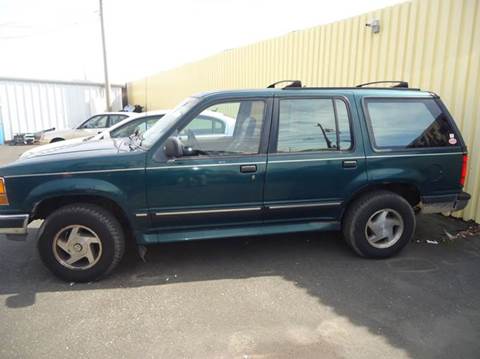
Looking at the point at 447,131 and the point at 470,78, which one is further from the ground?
the point at 470,78

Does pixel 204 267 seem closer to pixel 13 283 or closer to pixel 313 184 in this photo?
pixel 313 184

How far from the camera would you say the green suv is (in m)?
3.46

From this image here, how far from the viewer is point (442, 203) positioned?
4160mm

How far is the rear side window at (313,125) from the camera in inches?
150

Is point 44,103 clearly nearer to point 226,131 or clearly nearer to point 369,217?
point 226,131

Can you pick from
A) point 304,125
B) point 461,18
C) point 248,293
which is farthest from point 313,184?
point 461,18

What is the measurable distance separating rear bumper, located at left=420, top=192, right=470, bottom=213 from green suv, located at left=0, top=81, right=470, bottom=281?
0.01 m

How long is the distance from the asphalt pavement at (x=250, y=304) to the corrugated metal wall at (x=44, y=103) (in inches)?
679

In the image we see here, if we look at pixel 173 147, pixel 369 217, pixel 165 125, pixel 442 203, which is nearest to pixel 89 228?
pixel 173 147

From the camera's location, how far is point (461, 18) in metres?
4.93

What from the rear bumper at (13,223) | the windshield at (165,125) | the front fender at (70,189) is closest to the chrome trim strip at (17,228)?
the rear bumper at (13,223)

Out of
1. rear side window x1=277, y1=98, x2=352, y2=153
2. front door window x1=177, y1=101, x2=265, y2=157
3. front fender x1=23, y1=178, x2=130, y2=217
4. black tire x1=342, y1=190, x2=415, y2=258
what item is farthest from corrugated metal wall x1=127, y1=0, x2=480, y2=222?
front fender x1=23, y1=178, x2=130, y2=217

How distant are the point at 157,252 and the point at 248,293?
4.63 feet

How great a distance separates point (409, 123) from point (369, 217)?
115 cm
